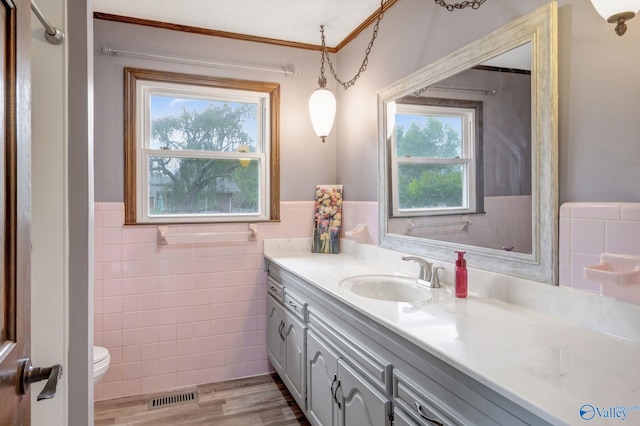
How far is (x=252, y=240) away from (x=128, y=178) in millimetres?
908

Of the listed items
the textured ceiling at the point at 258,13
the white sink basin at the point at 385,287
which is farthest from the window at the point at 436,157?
the textured ceiling at the point at 258,13

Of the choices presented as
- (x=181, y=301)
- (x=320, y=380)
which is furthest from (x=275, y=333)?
(x=320, y=380)

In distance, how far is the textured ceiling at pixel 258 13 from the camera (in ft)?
7.33

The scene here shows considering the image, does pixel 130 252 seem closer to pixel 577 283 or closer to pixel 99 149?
pixel 99 149

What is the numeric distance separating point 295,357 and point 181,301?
3.13 ft

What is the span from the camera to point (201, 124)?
8.73ft

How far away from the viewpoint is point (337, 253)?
274cm

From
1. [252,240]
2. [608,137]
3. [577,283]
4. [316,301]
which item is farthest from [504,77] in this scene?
[252,240]

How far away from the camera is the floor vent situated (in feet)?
7.78

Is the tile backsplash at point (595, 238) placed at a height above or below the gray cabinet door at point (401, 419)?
above

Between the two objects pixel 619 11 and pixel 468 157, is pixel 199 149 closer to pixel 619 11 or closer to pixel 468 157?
pixel 468 157

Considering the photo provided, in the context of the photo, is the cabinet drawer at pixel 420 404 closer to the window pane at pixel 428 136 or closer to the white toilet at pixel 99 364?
the window pane at pixel 428 136

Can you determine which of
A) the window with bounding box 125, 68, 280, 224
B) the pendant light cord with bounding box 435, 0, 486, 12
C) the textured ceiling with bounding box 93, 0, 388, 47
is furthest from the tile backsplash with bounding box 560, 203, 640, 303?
the window with bounding box 125, 68, 280, 224

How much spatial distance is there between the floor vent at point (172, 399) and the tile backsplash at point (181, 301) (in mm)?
105
